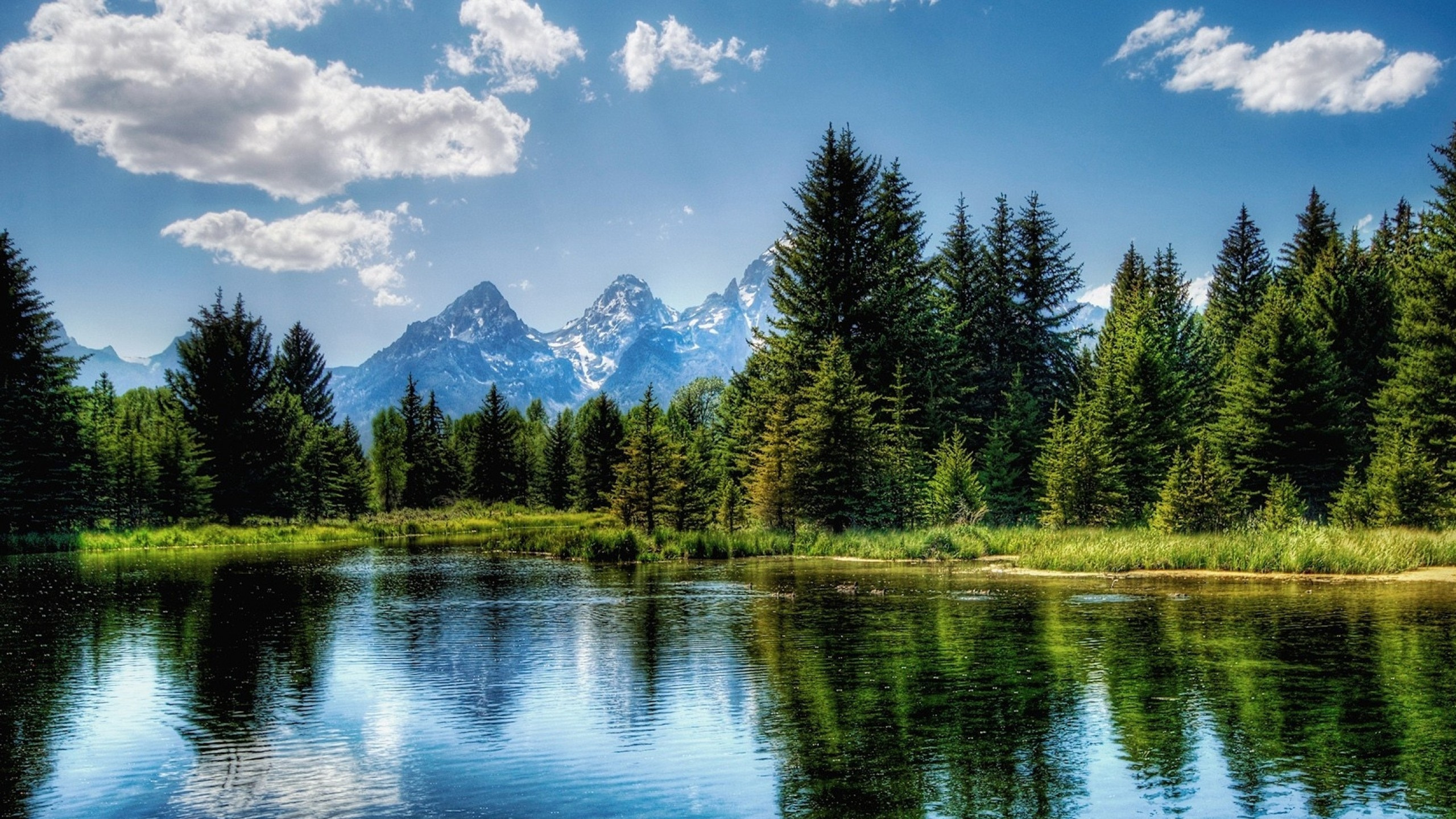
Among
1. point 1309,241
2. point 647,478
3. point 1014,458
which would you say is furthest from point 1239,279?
point 647,478

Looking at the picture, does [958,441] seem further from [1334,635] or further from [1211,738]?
[1211,738]

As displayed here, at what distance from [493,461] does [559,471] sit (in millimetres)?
8274

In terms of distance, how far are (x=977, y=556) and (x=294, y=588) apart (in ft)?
86.8

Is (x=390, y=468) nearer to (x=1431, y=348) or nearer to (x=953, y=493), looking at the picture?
(x=953, y=493)

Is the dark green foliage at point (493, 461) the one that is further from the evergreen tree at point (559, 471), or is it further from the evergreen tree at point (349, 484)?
the evergreen tree at point (349, 484)

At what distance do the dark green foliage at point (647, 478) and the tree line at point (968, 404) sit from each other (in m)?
0.15

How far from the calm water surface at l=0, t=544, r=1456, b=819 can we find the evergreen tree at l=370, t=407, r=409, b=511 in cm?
7949

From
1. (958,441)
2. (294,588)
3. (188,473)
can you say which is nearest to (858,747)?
(294,588)

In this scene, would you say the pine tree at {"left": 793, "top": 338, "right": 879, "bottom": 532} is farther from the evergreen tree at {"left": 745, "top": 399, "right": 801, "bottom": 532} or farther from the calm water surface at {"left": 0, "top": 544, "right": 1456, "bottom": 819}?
the calm water surface at {"left": 0, "top": 544, "right": 1456, "bottom": 819}

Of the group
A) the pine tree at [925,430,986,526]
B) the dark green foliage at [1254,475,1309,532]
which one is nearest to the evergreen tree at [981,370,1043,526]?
the pine tree at [925,430,986,526]

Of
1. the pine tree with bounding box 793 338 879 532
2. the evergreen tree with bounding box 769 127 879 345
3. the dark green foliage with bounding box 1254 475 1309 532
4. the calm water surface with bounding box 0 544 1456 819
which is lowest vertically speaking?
the calm water surface with bounding box 0 544 1456 819

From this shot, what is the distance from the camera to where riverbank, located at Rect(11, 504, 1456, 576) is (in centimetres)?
2862

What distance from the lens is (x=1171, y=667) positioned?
14781mm

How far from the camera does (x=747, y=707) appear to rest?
12961 millimetres
